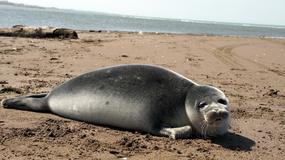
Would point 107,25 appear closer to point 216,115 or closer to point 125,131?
point 125,131

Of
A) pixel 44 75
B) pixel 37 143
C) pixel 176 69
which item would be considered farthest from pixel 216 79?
pixel 37 143

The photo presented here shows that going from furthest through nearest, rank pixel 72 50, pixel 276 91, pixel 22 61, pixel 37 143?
pixel 72 50
pixel 22 61
pixel 276 91
pixel 37 143

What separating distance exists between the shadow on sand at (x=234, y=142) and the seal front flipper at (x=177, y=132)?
0.32 m

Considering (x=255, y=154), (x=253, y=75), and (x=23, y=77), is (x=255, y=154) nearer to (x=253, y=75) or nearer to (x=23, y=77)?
(x=23, y=77)

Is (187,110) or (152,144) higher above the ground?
(187,110)

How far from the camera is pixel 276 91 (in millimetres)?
6551

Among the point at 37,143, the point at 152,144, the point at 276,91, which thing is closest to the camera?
the point at 37,143

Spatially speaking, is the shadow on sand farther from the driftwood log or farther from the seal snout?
the driftwood log

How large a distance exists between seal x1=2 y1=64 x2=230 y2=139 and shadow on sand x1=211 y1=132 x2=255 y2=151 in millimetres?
93

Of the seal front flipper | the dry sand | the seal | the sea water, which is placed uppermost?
the seal

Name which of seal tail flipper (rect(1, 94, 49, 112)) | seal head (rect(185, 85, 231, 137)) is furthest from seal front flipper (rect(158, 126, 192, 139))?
seal tail flipper (rect(1, 94, 49, 112))

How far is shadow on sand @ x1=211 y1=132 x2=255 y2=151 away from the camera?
11.7 ft

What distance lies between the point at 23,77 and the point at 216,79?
445 cm

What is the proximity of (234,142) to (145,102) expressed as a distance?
115cm
